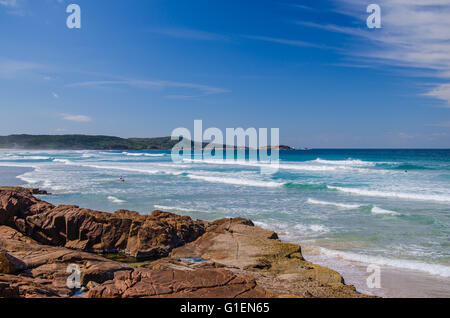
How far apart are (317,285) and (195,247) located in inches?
159

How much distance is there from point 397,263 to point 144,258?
684 centimetres

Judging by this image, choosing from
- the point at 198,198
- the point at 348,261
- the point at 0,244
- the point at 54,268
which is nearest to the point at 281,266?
the point at 348,261

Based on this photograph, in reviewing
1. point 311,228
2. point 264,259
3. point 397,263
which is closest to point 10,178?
point 311,228

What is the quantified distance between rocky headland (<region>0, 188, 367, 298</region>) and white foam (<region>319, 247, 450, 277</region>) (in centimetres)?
182

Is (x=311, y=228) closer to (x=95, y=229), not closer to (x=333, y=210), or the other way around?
(x=333, y=210)

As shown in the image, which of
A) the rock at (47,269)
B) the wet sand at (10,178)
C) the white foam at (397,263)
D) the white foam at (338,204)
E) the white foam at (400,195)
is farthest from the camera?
the wet sand at (10,178)

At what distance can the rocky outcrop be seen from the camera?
372 inches

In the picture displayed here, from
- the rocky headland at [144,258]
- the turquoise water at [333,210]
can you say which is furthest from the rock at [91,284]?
the turquoise water at [333,210]

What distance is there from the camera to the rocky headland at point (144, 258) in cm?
492

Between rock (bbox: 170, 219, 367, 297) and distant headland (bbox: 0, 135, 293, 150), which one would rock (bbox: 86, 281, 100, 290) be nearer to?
rock (bbox: 170, 219, 367, 297)

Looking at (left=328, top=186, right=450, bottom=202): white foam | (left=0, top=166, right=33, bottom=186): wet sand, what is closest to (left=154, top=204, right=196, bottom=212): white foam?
(left=328, top=186, right=450, bottom=202): white foam

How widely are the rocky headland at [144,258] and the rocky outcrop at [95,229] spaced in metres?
0.03

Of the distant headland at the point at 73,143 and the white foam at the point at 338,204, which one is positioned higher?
the distant headland at the point at 73,143

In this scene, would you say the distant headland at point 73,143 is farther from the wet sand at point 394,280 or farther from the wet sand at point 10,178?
the wet sand at point 394,280
